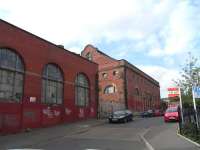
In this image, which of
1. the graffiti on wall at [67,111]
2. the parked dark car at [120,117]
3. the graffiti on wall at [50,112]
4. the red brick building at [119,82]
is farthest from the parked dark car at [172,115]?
the red brick building at [119,82]

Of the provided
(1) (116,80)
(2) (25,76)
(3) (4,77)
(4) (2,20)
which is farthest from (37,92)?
(1) (116,80)

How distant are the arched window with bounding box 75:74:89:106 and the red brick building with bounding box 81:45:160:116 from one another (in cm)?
1115

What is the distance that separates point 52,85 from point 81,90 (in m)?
5.75

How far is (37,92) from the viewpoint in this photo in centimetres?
2494

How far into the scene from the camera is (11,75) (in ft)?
73.6

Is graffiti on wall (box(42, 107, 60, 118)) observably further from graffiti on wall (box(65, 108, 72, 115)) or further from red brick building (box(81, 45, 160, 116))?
red brick building (box(81, 45, 160, 116))

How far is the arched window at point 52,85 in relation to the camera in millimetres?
26359

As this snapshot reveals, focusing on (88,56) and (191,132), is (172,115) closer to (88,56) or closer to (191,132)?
(191,132)

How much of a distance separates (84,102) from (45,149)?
19.3 m

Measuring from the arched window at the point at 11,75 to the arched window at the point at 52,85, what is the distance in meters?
3.19

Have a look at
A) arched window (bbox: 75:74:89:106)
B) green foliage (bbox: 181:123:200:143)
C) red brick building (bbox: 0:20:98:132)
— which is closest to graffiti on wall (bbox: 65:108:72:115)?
red brick building (bbox: 0:20:98:132)

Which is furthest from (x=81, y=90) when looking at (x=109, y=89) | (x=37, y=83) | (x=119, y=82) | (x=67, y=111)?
(x=109, y=89)

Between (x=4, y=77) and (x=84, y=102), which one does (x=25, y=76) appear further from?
(x=84, y=102)

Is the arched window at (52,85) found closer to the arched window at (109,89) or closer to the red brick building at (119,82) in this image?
the red brick building at (119,82)
